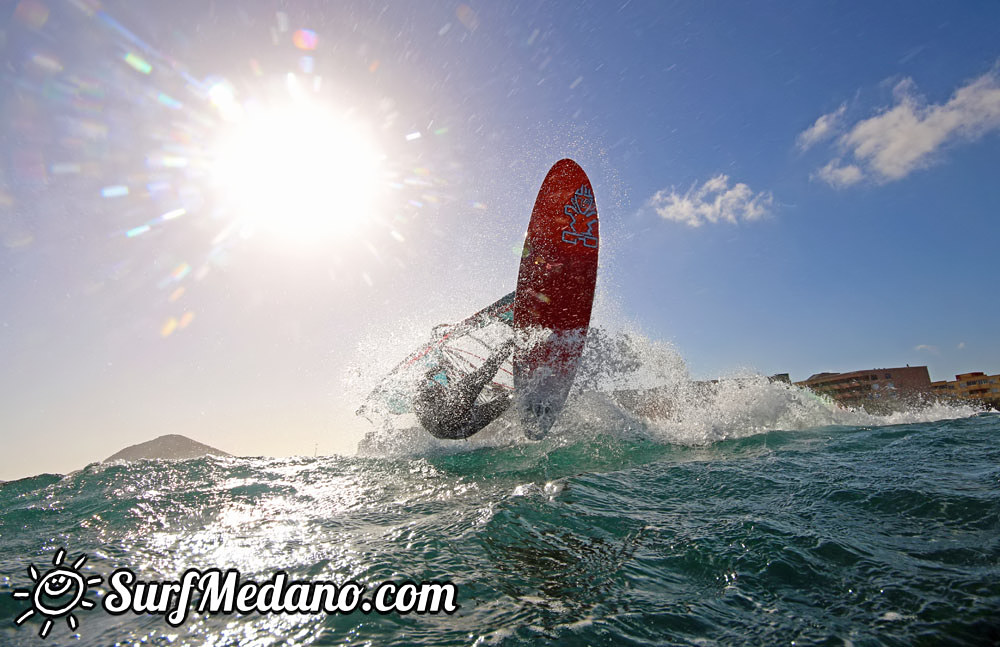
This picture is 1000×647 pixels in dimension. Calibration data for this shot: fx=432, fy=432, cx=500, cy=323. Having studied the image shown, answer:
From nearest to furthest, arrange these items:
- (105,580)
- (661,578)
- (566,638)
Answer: (566,638) < (661,578) < (105,580)

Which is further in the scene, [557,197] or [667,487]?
[557,197]

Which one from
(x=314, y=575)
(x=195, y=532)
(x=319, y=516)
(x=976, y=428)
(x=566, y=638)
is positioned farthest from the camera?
(x=976, y=428)

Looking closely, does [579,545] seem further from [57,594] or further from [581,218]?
[581,218]

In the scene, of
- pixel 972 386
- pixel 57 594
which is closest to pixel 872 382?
pixel 972 386

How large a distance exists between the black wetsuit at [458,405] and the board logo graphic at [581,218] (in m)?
3.67

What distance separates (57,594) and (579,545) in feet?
13.2

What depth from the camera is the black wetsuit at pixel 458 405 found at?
11312mm

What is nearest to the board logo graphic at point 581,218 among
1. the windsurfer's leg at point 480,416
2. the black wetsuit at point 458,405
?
the black wetsuit at point 458,405

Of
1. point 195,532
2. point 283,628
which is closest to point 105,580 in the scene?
point 195,532

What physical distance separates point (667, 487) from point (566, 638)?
3.51 metres

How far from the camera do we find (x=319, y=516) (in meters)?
5.03

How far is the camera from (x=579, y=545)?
356cm

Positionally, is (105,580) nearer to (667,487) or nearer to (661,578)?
(661,578)

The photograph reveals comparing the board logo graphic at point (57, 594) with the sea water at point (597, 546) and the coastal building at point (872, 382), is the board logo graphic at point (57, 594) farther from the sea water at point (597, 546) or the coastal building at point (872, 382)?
the coastal building at point (872, 382)
